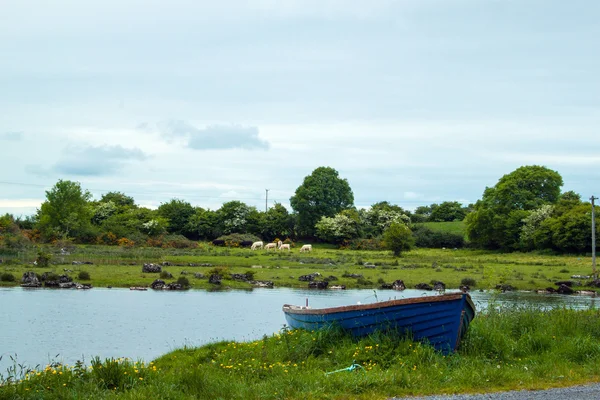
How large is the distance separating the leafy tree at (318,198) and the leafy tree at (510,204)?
26.9 metres

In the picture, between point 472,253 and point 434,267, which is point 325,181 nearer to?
point 472,253

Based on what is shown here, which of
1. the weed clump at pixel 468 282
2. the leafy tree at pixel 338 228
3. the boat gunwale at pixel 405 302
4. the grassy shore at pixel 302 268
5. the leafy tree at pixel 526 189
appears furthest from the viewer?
the leafy tree at pixel 338 228

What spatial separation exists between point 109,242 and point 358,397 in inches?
3293

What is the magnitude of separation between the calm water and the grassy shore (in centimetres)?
478

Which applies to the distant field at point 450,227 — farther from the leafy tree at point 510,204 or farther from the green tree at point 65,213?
the green tree at point 65,213

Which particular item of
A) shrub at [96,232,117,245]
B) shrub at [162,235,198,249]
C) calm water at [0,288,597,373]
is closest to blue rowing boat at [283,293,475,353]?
calm water at [0,288,597,373]

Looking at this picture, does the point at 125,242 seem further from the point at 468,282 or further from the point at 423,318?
the point at 423,318

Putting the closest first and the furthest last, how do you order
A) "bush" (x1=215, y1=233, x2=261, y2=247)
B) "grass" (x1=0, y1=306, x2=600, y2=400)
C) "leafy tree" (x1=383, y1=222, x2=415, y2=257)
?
"grass" (x1=0, y1=306, x2=600, y2=400) < "leafy tree" (x1=383, y1=222, x2=415, y2=257) < "bush" (x1=215, y1=233, x2=261, y2=247)

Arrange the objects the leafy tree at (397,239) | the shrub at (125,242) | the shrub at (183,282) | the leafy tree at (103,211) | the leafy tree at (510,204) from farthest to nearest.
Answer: the leafy tree at (103,211), the leafy tree at (510,204), the shrub at (125,242), the leafy tree at (397,239), the shrub at (183,282)

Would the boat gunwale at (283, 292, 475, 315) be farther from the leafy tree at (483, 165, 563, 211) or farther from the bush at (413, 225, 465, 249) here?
the bush at (413, 225, 465, 249)

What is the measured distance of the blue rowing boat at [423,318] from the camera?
1426cm

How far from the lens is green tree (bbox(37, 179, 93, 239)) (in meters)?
91.4

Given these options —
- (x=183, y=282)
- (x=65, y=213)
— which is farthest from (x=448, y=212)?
(x=183, y=282)

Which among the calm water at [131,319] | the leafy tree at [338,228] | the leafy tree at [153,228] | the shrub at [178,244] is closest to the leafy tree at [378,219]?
the leafy tree at [338,228]
